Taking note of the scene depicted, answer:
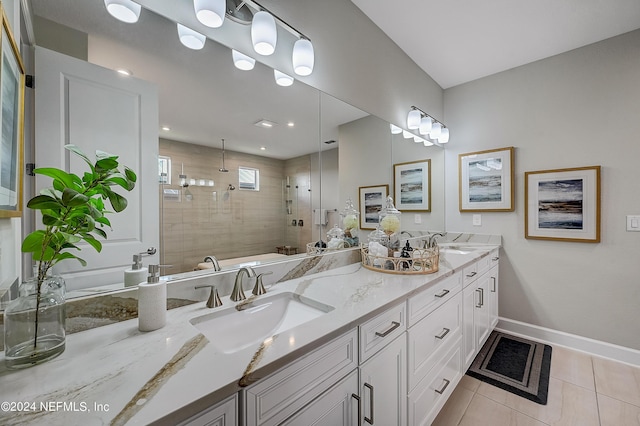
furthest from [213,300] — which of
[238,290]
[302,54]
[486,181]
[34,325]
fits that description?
[486,181]

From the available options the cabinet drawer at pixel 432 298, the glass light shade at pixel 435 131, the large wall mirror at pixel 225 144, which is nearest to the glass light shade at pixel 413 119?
the glass light shade at pixel 435 131

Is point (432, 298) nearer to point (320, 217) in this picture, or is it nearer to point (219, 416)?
point (320, 217)

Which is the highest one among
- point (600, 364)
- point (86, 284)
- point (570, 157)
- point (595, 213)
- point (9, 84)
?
point (570, 157)

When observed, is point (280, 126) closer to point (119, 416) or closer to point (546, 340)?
point (119, 416)

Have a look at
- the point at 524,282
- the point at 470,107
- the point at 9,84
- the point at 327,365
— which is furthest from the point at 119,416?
the point at 470,107

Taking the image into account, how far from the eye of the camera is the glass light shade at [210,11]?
3.46ft

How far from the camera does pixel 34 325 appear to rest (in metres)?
0.65

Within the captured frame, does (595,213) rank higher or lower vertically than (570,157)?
lower

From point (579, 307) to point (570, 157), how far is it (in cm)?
128

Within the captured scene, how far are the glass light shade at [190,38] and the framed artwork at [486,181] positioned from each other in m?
2.67

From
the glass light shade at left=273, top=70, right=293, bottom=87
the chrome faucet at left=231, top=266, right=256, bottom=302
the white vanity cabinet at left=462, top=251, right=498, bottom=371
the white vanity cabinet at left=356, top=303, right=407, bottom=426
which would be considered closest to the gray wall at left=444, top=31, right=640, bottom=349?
the white vanity cabinet at left=462, top=251, right=498, bottom=371

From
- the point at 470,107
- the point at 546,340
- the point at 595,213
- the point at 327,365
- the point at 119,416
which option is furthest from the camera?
the point at 470,107

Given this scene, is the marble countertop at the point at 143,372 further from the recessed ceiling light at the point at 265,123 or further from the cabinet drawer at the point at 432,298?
the recessed ceiling light at the point at 265,123

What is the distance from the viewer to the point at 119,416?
0.47m
